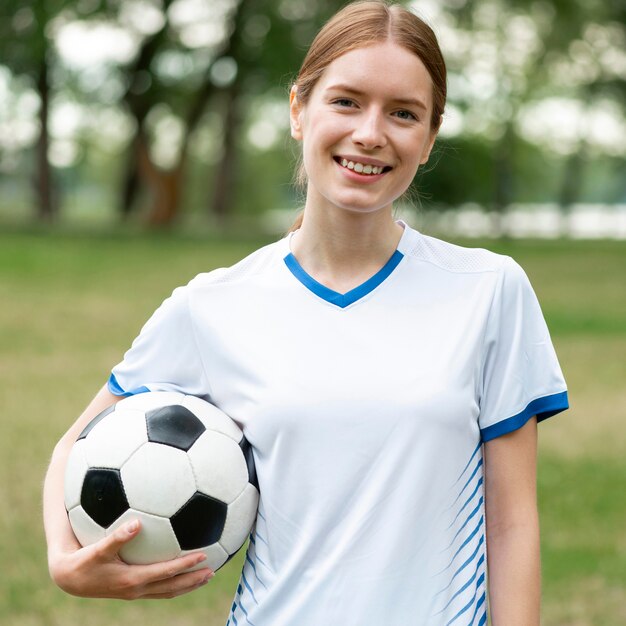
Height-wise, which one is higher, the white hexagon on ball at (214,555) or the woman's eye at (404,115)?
the woman's eye at (404,115)

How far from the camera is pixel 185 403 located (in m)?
2.28

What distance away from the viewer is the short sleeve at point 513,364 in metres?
2.08

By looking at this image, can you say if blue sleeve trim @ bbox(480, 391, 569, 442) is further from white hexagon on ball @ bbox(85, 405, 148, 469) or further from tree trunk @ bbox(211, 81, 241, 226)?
tree trunk @ bbox(211, 81, 241, 226)

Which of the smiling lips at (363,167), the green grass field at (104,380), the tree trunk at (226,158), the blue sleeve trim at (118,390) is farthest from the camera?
the tree trunk at (226,158)

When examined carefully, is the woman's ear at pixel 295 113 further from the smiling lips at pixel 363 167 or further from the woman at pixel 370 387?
the smiling lips at pixel 363 167

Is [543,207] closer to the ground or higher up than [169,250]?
closer to the ground

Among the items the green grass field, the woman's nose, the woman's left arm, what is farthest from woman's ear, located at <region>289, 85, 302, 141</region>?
the green grass field

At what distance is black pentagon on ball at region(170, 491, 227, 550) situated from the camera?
2.18 m

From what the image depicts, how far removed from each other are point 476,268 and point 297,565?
0.67 m

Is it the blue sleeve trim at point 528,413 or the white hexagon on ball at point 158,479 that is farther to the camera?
the white hexagon on ball at point 158,479

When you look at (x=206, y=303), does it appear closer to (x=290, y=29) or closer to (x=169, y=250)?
(x=169, y=250)

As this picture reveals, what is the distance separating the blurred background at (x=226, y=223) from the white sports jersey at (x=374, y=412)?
0.67 m

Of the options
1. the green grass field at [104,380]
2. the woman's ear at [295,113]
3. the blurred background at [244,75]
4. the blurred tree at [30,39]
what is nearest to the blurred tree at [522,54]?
the blurred background at [244,75]

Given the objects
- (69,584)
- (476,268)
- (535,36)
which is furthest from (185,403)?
(535,36)
